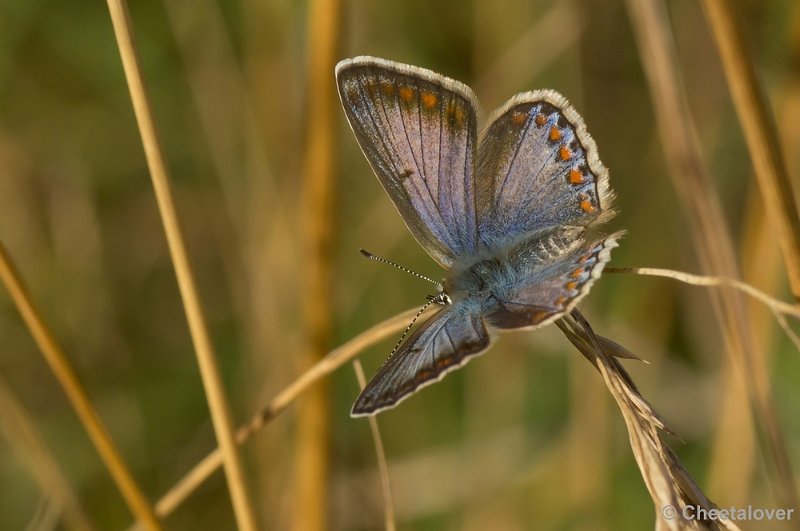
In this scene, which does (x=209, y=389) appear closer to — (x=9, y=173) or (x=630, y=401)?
(x=630, y=401)

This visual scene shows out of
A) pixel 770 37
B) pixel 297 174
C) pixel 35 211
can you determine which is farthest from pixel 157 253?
pixel 770 37

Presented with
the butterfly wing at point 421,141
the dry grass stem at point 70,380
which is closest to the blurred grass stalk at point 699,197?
the butterfly wing at point 421,141

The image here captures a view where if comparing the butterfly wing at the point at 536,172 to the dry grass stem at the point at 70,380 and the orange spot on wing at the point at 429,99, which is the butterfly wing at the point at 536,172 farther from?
the dry grass stem at the point at 70,380

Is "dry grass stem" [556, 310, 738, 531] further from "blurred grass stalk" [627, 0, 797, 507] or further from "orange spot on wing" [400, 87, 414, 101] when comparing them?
"orange spot on wing" [400, 87, 414, 101]

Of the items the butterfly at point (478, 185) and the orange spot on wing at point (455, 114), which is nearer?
the butterfly at point (478, 185)

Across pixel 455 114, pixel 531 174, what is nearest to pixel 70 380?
pixel 455 114

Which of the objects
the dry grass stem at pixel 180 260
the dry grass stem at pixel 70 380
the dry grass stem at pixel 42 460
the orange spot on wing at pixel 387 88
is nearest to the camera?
the dry grass stem at pixel 180 260
